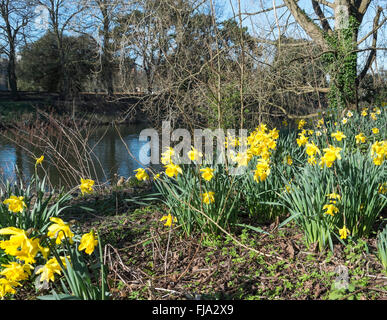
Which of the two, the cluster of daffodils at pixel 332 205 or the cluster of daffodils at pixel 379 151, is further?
the cluster of daffodils at pixel 379 151

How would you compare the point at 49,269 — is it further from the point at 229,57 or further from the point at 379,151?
the point at 229,57

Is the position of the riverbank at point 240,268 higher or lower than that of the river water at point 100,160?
lower

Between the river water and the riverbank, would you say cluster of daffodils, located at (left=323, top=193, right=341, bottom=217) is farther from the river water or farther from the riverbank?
the river water

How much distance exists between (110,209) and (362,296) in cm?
261

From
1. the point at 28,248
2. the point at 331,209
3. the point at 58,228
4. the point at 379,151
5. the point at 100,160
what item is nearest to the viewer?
the point at 28,248

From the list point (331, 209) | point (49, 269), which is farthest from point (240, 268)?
point (49, 269)

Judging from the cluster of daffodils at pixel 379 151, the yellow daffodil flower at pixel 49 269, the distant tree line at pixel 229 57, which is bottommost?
the yellow daffodil flower at pixel 49 269

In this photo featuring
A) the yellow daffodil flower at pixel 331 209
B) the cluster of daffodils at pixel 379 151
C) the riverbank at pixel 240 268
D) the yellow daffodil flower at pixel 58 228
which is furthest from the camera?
the cluster of daffodils at pixel 379 151

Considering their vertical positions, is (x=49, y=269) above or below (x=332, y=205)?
below

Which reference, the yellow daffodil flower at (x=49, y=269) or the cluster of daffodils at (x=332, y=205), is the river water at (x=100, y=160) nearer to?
the cluster of daffodils at (x=332, y=205)

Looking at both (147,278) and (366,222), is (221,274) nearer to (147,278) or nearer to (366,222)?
(147,278)

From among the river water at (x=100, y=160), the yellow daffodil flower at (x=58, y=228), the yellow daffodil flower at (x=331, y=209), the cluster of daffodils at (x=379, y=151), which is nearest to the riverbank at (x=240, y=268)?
the yellow daffodil flower at (x=58, y=228)

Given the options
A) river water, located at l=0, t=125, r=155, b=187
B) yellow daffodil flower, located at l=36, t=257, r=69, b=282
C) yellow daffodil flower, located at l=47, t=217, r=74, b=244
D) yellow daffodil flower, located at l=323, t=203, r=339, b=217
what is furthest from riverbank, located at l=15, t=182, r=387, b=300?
river water, located at l=0, t=125, r=155, b=187
